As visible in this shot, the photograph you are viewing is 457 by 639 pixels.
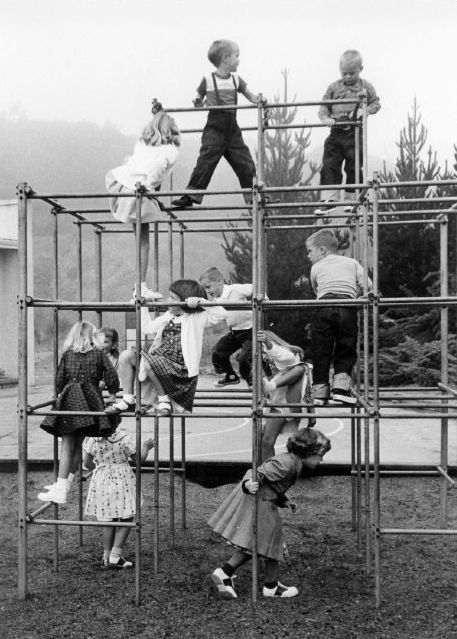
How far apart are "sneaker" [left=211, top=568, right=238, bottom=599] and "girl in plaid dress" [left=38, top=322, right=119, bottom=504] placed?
99cm

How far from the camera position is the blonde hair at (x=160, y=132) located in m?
5.02

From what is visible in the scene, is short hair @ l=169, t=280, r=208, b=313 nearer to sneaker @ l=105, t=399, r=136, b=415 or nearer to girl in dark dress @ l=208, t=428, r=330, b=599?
sneaker @ l=105, t=399, r=136, b=415

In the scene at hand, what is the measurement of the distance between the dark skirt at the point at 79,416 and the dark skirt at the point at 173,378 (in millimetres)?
355

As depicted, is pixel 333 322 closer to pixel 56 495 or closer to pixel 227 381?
pixel 227 381

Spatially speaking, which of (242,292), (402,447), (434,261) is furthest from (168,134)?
(434,261)

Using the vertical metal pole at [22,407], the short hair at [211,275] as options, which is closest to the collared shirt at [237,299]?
the short hair at [211,275]

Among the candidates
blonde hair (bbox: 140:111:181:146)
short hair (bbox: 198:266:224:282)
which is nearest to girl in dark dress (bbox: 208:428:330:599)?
short hair (bbox: 198:266:224:282)

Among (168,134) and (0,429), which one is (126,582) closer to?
(168,134)

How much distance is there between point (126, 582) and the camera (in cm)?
477

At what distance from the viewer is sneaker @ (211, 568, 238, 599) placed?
4.43 m

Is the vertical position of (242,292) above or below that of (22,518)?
above

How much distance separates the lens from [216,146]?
18.0 feet

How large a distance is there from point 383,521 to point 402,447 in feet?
7.82

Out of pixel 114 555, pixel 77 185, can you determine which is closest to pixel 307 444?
pixel 114 555
